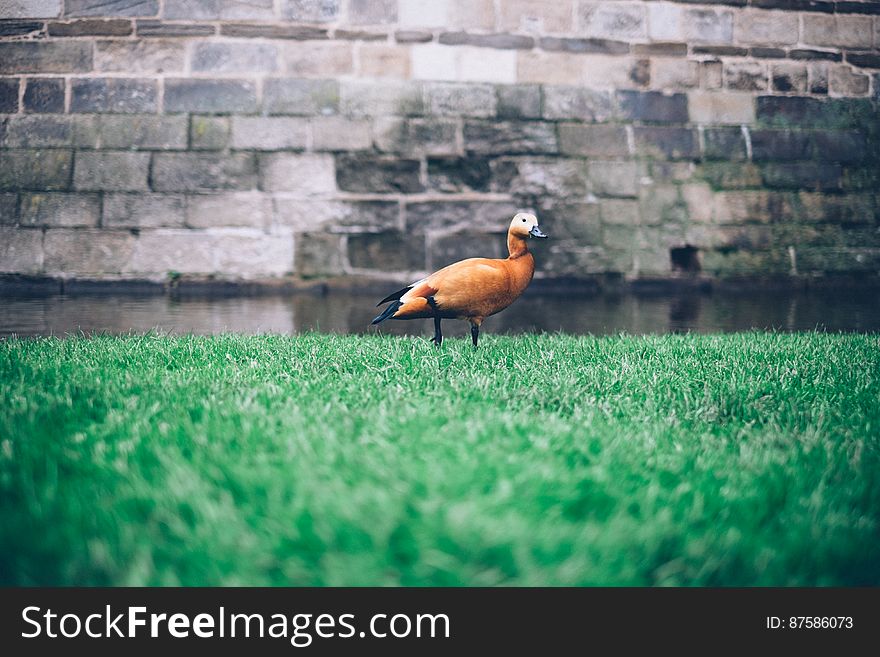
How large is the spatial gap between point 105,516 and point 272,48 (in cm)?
523

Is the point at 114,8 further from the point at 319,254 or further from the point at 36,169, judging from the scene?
the point at 319,254

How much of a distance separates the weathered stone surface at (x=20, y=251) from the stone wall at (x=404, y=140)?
0.02 metres

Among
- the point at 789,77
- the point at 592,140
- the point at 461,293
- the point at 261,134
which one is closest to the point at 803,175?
the point at 789,77

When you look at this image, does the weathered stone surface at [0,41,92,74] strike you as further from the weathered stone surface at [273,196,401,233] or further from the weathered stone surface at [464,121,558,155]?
the weathered stone surface at [464,121,558,155]

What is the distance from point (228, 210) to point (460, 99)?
7.54 ft

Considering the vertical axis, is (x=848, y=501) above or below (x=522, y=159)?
below

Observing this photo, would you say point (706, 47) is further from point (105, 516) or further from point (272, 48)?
point (105, 516)

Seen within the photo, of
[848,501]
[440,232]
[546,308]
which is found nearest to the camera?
[848,501]

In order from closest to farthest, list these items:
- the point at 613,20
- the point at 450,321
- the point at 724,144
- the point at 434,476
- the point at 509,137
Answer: the point at 434,476 < the point at 450,321 < the point at 509,137 < the point at 613,20 < the point at 724,144

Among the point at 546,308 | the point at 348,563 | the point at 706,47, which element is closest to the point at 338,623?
the point at 348,563

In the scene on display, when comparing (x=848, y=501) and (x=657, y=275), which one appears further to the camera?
(x=657, y=275)

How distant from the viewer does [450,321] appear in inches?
197

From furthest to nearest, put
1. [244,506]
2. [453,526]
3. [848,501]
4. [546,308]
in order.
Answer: [546,308] < [848,501] < [244,506] < [453,526]

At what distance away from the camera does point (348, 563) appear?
107 centimetres
